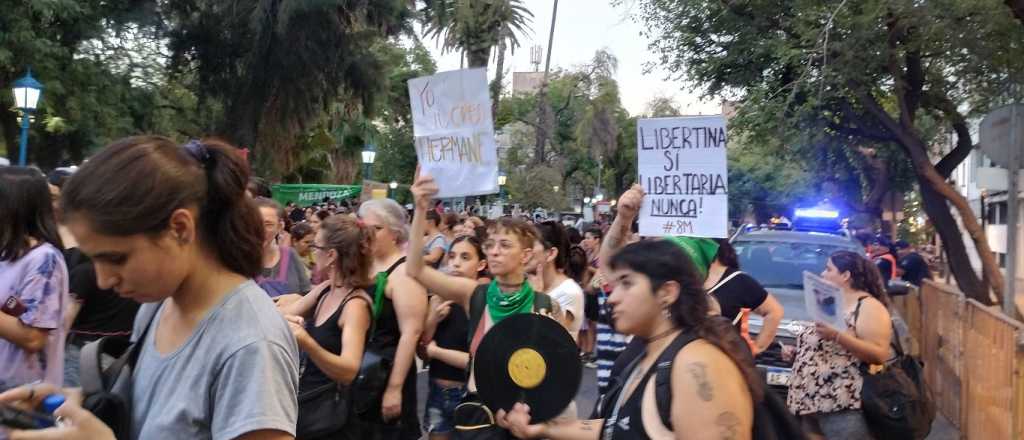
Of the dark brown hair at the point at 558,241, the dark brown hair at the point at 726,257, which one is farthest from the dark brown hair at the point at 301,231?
the dark brown hair at the point at 726,257

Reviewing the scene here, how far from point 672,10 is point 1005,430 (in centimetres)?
1044

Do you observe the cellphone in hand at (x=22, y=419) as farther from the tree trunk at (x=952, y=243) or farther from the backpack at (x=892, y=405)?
the tree trunk at (x=952, y=243)

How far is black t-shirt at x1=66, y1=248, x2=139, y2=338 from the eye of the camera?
4.62 m

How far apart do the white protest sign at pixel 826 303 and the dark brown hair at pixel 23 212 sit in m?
3.84

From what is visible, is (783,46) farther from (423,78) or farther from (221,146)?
(221,146)

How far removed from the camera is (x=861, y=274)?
6.10 meters

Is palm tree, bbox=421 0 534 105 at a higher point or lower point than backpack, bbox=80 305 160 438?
higher

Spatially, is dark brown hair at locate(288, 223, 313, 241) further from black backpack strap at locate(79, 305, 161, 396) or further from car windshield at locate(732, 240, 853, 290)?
black backpack strap at locate(79, 305, 161, 396)

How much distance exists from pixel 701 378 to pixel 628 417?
0.27 m

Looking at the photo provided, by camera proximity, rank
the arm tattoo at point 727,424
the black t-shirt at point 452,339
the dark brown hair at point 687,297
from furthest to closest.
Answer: the black t-shirt at point 452,339 < the dark brown hair at point 687,297 < the arm tattoo at point 727,424

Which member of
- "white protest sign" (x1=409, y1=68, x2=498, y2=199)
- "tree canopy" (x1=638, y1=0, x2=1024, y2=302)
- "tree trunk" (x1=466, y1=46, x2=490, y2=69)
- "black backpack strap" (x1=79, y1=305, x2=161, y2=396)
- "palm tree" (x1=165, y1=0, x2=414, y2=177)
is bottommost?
"black backpack strap" (x1=79, y1=305, x2=161, y2=396)

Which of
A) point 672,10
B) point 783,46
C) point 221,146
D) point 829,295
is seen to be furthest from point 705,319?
point 672,10

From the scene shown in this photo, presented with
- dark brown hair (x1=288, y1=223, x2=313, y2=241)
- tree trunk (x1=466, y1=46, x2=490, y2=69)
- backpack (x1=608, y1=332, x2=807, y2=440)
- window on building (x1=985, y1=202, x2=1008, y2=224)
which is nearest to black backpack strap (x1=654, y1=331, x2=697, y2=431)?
backpack (x1=608, y1=332, x2=807, y2=440)

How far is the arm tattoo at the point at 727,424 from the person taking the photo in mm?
2951
